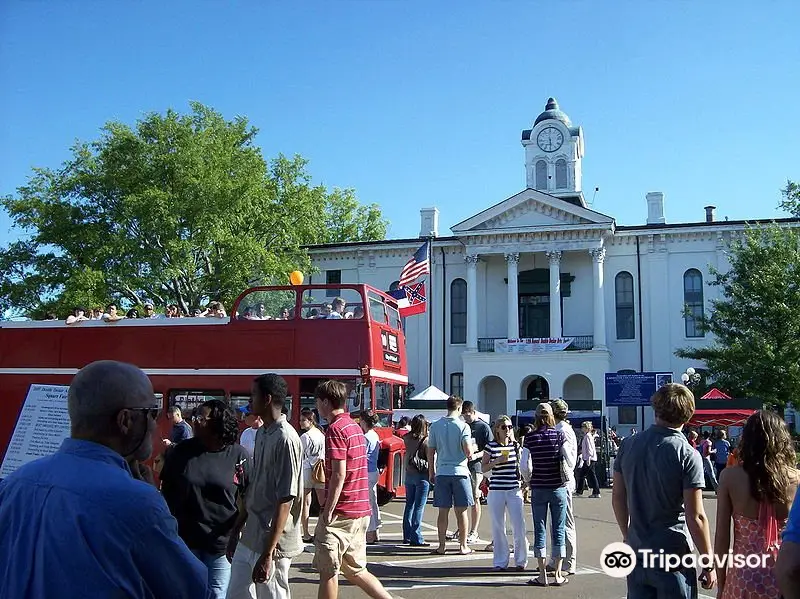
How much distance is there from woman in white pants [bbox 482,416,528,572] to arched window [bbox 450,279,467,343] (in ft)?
119

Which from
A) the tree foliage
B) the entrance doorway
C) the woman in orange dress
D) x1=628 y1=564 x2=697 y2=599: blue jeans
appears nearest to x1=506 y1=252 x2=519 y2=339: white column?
the entrance doorway

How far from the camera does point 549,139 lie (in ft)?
165

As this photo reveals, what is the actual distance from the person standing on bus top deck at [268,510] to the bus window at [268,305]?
32.8 feet

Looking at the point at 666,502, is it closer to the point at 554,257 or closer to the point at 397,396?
the point at 397,396

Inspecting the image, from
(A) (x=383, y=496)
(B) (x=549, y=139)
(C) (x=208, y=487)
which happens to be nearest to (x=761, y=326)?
(B) (x=549, y=139)

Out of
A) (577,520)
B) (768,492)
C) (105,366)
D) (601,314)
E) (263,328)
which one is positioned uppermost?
(601,314)

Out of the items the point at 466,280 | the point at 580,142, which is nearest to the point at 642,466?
the point at 466,280

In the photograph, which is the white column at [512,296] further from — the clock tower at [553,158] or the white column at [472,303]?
the clock tower at [553,158]

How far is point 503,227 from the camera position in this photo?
4444 cm

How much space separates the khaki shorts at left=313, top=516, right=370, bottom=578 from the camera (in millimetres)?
6184

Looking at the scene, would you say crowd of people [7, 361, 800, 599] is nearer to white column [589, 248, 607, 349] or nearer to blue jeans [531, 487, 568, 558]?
blue jeans [531, 487, 568, 558]

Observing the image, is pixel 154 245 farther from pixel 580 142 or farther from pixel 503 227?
pixel 580 142

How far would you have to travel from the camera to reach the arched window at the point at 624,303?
145ft

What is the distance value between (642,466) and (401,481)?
12164 millimetres
